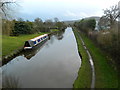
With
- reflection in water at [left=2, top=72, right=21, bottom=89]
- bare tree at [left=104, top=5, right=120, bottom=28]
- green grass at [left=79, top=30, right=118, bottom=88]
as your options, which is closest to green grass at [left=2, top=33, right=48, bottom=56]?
reflection in water at [left=2, top=72, right=21, bottom=89]

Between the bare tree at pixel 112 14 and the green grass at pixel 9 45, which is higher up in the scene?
the bare tree at pixel 112 14

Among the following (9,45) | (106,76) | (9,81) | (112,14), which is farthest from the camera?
(112,14)

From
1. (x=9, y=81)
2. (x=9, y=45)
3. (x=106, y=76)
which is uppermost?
(x=9, y=45)

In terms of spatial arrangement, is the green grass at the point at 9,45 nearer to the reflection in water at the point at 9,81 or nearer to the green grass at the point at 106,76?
the reflection in water at the point at 9,81

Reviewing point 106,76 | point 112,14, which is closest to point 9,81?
point 106,76

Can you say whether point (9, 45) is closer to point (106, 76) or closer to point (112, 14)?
point (106, 76)

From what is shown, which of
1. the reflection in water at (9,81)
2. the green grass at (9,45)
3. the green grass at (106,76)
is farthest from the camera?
the green grass at (9,45)

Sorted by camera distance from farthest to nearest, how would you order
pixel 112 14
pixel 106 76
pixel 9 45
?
pixel 112 14 < pixel 9 45 < pixel 106 76

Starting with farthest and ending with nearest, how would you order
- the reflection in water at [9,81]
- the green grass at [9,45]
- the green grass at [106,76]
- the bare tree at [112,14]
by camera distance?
the bare tree at [112,14], the green grass at [9,45], the reflection in water at [9,81], the green grass at [106,76]

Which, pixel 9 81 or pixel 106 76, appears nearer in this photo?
pixel 106 76

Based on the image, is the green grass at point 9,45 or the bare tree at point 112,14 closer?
the green grass at point 9,45

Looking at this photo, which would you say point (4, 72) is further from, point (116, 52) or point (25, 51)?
point (116, 52)

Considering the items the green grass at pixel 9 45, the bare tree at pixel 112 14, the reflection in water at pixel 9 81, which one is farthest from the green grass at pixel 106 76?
the bare tree at pixel 112 14

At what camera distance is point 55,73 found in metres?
8.89
